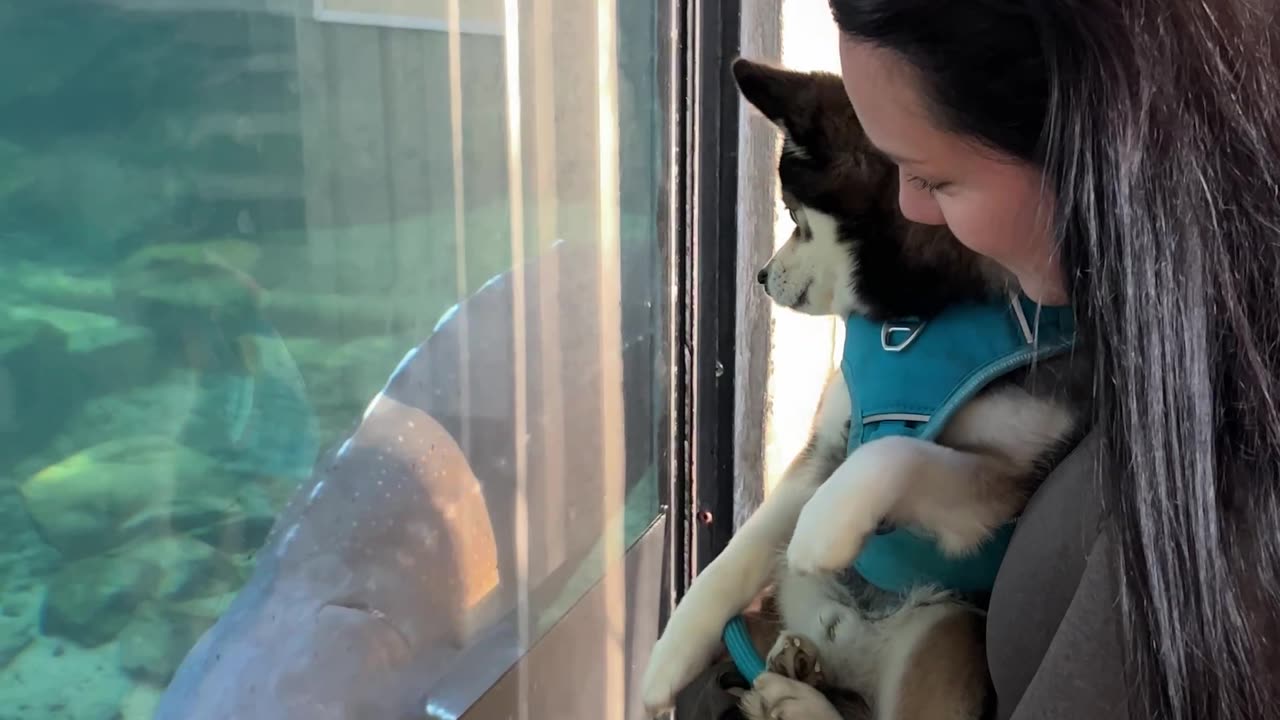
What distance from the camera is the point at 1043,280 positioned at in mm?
678

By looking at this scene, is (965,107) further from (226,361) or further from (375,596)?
(375,596)

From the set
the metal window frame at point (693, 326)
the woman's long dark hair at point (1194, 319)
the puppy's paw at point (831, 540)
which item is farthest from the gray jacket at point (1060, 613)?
the metal window frame at point (693, 326)

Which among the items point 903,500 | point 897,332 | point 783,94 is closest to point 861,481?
point 903,500

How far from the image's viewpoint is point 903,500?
0.83 m

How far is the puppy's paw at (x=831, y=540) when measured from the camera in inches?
32.1

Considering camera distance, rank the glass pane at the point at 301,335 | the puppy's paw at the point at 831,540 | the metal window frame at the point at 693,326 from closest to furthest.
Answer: the glass pane at the point at 301,335, the puppy's paw at the point at 831,540, the metal window frame at the point at 693,326

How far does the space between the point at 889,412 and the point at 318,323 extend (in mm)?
529

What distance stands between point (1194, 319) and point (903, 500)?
34 cm

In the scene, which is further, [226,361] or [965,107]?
[226,361]

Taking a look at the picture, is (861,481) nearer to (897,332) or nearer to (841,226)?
(897,332)

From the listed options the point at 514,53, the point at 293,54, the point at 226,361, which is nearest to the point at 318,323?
the point at 226,361

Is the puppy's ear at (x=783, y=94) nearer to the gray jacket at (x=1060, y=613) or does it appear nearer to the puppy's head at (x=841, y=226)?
the puppy's head at (x=841, y=226)

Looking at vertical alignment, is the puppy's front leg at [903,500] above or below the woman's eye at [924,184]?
below

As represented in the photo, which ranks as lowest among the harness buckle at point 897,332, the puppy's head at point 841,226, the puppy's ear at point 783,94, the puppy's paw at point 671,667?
the puppy's paw at point 671,667
